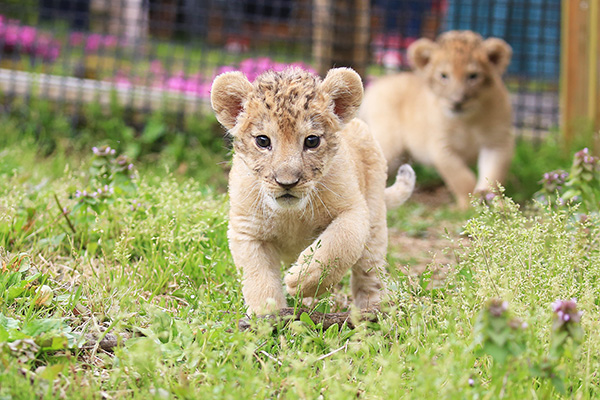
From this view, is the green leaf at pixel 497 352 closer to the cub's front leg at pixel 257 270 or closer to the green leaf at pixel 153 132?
the cub's front leg at pixel 257 270

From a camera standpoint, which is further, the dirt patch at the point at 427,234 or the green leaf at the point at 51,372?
the dirt patch at the point at 427,234

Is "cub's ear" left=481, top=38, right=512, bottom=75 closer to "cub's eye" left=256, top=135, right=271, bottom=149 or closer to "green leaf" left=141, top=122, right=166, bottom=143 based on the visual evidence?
"green leaf" left=141, top=122, right=166, bottom=143

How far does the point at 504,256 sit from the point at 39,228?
239cm

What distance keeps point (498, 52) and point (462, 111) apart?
2.14ft

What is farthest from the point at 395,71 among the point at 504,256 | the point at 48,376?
the point at 48,376

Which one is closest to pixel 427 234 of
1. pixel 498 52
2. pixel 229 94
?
pixel 498 52

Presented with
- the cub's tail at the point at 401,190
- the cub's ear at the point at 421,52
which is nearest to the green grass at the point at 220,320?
the cub's tail at the point at 401,190

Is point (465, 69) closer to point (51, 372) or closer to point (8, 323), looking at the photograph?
point (8, 323)

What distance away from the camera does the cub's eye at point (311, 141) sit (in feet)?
9.67

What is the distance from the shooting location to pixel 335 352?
2498mm

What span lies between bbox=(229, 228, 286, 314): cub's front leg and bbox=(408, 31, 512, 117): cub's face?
383cm

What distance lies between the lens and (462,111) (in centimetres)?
651

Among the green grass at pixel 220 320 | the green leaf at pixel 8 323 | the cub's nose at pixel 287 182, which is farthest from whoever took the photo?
the cub's nose at pixel 287 182

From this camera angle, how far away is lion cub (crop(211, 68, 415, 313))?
9.34 ft
